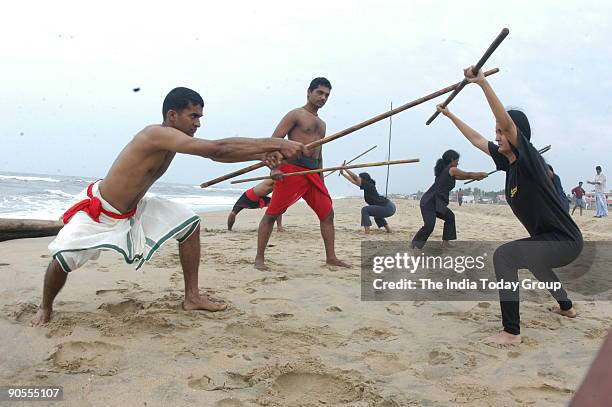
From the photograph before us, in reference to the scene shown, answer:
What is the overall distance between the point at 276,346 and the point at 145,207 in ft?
4.28

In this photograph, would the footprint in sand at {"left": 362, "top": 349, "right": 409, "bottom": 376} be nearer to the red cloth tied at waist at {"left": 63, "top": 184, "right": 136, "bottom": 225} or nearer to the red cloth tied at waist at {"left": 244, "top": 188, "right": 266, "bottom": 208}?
the red cloth tied at waist at {"left": 63, "top": 184, "right": 136, "bottom": 225}

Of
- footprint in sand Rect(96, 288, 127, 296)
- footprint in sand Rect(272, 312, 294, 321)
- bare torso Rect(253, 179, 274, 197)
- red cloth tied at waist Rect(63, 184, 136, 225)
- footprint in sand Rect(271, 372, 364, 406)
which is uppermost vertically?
bare torso Rect(253, 179, 274, 197)

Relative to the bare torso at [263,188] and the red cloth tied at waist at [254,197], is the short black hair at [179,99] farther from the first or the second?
the red cloth tied at waist at [254,197]

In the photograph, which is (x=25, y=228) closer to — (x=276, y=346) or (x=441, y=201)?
(x=276, y=346)

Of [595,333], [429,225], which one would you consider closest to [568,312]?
[595,333]

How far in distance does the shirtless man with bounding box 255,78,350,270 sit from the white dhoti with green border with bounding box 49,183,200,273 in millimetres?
1363

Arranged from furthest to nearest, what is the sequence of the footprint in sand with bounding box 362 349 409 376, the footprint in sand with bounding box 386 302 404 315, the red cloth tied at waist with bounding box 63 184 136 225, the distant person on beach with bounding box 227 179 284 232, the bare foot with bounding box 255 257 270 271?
the distant person on beach with bounding box 227 179 284 232
the bare foot with bounding box 255 257 270 271
the footprint in sand with bounding box 386 302 404 315
the red cloth tied at waist with bounding box 63 184 136 225
the footprint in sand with bounding box 362 349 409 376

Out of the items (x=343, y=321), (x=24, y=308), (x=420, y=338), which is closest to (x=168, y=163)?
(x=24, y=308)

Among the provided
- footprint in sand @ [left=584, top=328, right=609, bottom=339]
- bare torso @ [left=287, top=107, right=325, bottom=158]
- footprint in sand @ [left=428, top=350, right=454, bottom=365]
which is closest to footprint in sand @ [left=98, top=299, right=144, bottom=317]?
footprint in sand @ [left=428, top=350, right=454, bottom=365]

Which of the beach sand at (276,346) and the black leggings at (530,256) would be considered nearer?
the beach sand at (276,346)

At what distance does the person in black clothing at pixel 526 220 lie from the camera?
2.59 metres

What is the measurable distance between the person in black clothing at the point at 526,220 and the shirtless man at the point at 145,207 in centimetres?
120

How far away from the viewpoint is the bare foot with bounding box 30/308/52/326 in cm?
253

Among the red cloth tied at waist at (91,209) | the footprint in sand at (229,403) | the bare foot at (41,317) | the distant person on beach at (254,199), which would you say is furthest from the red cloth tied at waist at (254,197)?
the footprint in sand at (229,403)
